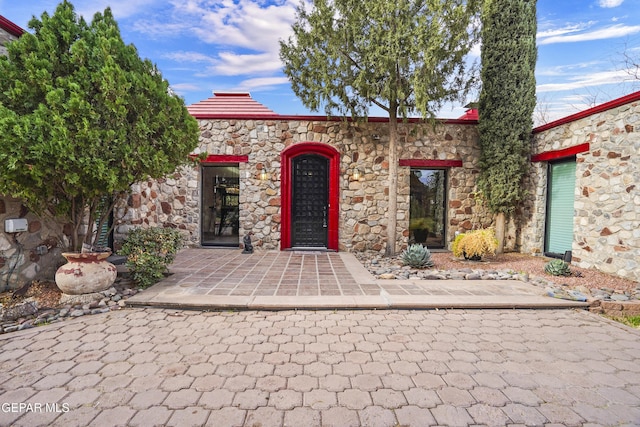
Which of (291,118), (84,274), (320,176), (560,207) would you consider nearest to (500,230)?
(560,207)

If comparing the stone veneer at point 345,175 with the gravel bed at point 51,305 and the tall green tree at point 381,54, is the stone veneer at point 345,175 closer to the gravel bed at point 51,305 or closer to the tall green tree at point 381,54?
the tall green tree at point 381,54

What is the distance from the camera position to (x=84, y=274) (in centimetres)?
338

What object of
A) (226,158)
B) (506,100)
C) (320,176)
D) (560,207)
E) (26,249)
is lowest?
(26,249)

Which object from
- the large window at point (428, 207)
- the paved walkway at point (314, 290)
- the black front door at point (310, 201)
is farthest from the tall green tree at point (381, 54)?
the paved walkway at point (314, 290)

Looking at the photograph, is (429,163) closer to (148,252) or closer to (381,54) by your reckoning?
(381,54)

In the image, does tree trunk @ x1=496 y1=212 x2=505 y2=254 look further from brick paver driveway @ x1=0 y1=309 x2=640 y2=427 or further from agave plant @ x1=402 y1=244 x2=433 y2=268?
brick paver driveway @ x1=0 y1=309 x2=640 y2=427

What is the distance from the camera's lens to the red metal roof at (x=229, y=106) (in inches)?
292

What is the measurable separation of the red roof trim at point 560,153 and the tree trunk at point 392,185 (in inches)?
124

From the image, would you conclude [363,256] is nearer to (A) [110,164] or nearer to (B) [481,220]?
(B) [481,220]

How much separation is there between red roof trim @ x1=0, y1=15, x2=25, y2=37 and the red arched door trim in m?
4.62

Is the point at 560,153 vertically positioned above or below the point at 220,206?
above

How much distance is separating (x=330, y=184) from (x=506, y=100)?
14.1 ft

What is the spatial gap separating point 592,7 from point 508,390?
1047 centimetres

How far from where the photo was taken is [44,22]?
3.17 meters
